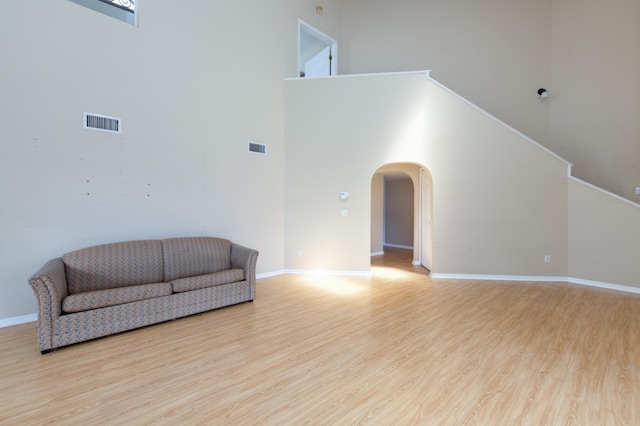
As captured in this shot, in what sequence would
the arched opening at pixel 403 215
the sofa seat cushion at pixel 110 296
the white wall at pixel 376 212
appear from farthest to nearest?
the white wall at pixel 376 212
the arched opening at pixel 403 215
the sofa seat cushion at pixel 110 296

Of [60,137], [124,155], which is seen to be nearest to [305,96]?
[124,155]

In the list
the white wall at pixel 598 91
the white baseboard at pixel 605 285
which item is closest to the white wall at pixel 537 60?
the white wall at pixel 598 91

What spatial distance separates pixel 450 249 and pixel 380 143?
2373mm

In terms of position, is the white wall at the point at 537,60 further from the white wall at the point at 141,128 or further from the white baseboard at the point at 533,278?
the white wall at the point at 141,128

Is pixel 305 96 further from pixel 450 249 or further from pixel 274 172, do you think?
pixel 450 249

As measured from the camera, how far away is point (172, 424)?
167 cm

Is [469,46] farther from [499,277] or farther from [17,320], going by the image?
[17,320]

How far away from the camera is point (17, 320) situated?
10.2ft

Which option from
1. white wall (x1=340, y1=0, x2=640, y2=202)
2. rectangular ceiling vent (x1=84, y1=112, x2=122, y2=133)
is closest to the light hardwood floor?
rectangular ceiling vent (x1=84, y1=112, x2=122, y2=133)

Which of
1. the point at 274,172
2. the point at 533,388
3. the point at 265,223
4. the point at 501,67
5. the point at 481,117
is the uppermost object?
the point at 501,67

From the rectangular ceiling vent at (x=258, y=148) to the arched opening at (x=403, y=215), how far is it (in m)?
2.73

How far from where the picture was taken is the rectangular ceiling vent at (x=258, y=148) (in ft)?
16.2

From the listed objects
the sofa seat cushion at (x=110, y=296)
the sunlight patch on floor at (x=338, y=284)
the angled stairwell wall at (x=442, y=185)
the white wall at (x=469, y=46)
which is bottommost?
the sunlight patch on floor at (x=338, y=284)

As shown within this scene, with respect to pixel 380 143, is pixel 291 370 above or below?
below
